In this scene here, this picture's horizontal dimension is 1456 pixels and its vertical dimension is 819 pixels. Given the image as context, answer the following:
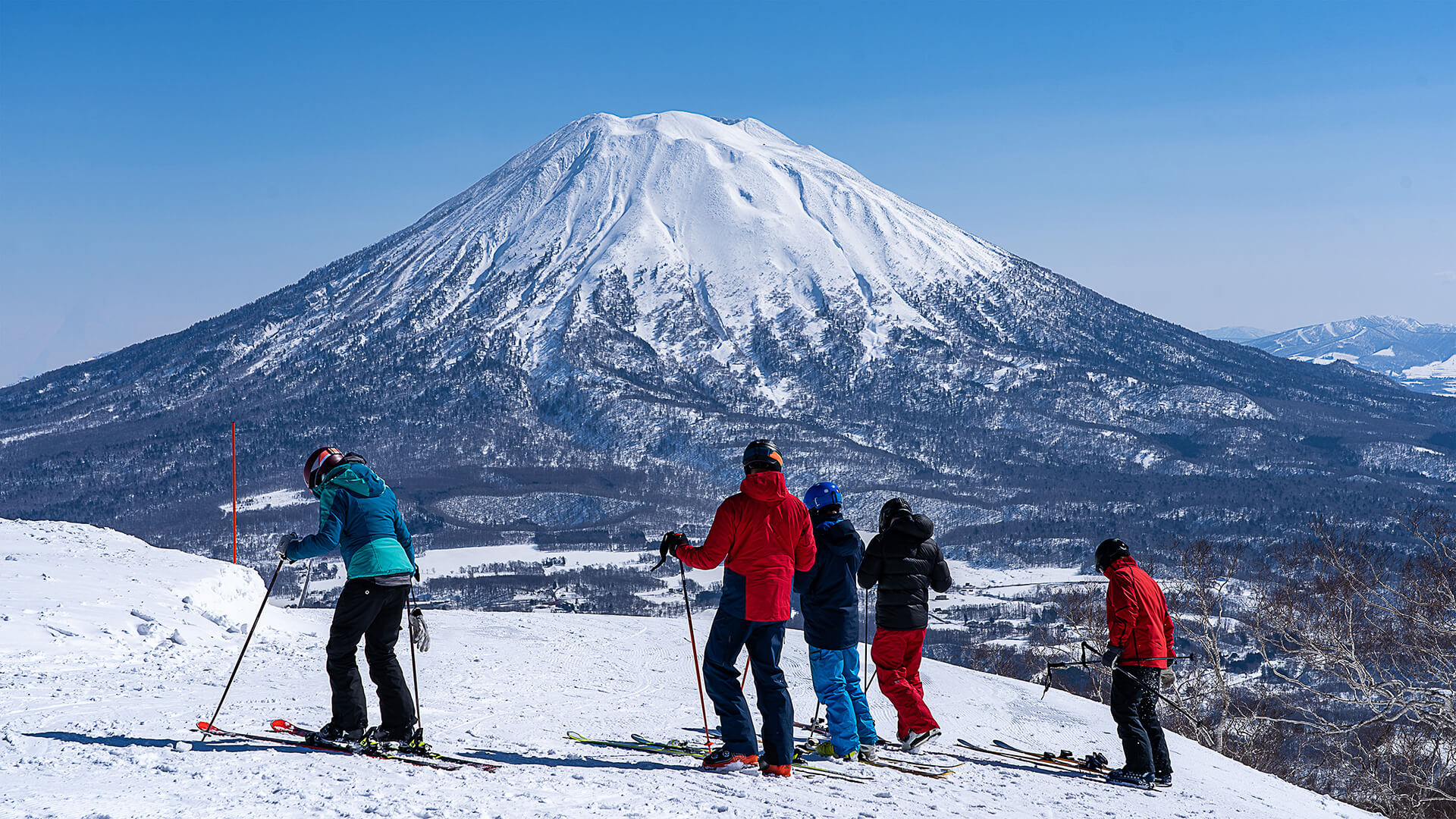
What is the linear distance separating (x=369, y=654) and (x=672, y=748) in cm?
230

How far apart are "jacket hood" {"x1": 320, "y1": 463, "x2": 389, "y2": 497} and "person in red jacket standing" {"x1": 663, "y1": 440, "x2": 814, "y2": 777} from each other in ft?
6.19

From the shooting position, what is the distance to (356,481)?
6824mm

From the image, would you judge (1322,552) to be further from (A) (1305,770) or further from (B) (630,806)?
(B) (630,806)

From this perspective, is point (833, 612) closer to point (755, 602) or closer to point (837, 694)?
point (837, 694)

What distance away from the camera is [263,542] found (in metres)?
150

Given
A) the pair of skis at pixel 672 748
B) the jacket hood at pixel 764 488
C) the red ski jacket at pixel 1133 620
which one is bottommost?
the pair of skis at pixel 672 748

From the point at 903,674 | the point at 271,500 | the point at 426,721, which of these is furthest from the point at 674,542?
the point at 271,500

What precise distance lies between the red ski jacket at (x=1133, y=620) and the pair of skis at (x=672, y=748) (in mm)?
2378

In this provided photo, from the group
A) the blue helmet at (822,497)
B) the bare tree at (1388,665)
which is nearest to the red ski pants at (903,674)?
the blue helmet at (822,497)

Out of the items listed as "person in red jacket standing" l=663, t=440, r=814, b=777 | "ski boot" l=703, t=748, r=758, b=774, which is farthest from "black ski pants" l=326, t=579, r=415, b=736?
"ski boot" l=703, t=748, r=758, b=774

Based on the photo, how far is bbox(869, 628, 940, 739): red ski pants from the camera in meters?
8.38

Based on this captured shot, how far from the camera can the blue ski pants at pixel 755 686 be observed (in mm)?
6980

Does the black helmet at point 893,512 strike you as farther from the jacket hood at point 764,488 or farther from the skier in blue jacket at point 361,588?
the skier in blue jacket at point 361,588

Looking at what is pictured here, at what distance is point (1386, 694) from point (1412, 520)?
5.17 m
